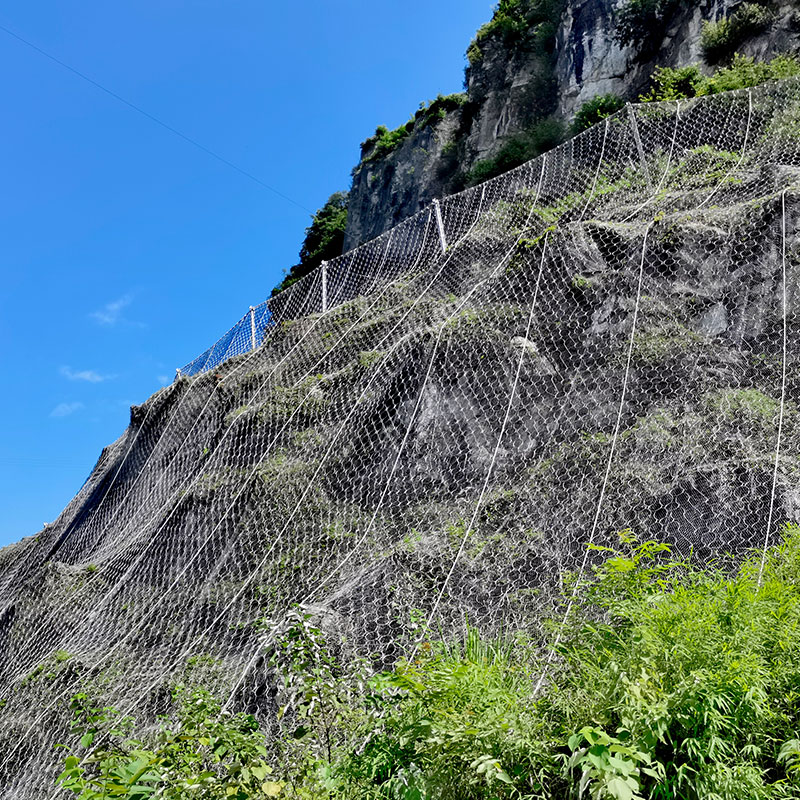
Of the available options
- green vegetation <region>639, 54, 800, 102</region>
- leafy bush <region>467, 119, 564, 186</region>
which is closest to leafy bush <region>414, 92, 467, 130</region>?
leafy bush <region>467, 119, 564, 186</region>

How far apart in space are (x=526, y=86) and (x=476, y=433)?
44.4 feet

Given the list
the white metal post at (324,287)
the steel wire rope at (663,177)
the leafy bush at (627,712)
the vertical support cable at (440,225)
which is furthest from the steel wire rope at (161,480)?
the leafy bush at (627,712)

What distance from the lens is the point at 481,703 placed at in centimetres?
231

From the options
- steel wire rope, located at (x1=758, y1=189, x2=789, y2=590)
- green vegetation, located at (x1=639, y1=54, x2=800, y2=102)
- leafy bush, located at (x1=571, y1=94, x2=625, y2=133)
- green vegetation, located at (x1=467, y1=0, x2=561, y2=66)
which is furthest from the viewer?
green vegetation, located at (x1=467, y1=0, x2=561, y2=66)

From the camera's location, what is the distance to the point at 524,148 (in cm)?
1367

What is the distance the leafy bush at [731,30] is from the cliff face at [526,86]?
0.44 feet

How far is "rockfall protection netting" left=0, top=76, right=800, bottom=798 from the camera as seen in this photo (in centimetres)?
401

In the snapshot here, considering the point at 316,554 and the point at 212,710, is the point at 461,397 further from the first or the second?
the point at 212,710

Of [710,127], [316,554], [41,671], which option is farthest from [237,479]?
[710,127]

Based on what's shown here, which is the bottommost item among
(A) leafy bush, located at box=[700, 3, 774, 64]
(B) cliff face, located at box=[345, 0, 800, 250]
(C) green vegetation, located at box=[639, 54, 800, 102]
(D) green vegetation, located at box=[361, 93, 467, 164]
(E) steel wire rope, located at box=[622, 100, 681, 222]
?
(E) steel wire rope, located at box=[622, 100, 681, 222]

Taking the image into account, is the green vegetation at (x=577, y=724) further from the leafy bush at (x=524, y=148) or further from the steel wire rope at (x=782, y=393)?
the leafy bush at (x=524, y=148)

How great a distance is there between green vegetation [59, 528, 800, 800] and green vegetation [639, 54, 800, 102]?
756 cm

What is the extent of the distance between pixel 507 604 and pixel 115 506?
599cm

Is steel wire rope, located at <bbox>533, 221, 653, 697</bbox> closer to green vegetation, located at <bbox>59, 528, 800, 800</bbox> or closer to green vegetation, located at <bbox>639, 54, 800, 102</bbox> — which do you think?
green vegetation, located at <bbox>59, 528, 800, 800</bbox>
